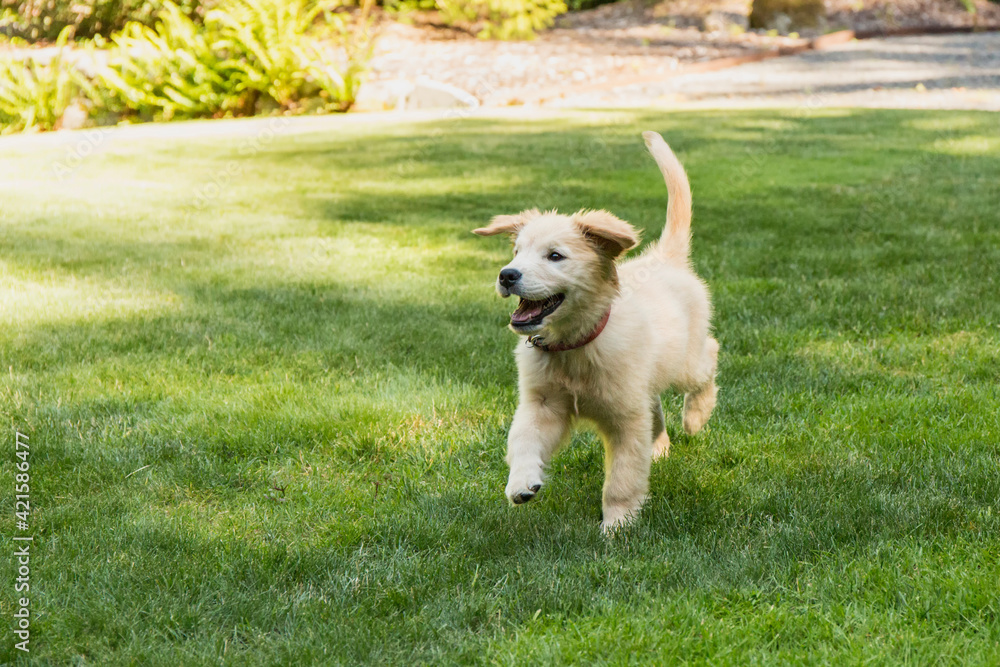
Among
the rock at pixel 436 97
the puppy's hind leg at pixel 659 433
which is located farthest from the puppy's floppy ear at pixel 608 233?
the rock at pixel 436 97

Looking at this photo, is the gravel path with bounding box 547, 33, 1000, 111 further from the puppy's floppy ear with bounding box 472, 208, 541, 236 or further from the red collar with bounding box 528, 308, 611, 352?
the red collar with bounding box 528, 308, 611, 352

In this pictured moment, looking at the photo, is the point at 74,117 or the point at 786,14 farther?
the point at 786,14

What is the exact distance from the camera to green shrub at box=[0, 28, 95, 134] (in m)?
14.2

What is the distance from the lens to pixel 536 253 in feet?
10.6

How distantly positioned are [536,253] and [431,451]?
886 mm

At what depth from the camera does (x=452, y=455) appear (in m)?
3.56

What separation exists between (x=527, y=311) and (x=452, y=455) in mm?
719

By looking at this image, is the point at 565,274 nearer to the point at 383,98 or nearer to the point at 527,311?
the point at 527,311

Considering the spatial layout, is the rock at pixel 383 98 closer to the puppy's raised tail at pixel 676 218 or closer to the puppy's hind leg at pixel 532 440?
the puppy's raised tail at pixel 676 218

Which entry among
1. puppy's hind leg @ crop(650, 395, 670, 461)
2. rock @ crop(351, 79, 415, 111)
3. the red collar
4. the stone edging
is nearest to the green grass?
puppy's hind leg @ crop(650, 395, 670, 461)

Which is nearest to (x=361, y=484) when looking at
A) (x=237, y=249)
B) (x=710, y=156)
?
(x=237, y=249)

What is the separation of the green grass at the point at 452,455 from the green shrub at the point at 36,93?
745 cm

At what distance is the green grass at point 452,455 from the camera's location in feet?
7.85

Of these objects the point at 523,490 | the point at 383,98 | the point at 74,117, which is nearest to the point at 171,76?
the point at 74,117
